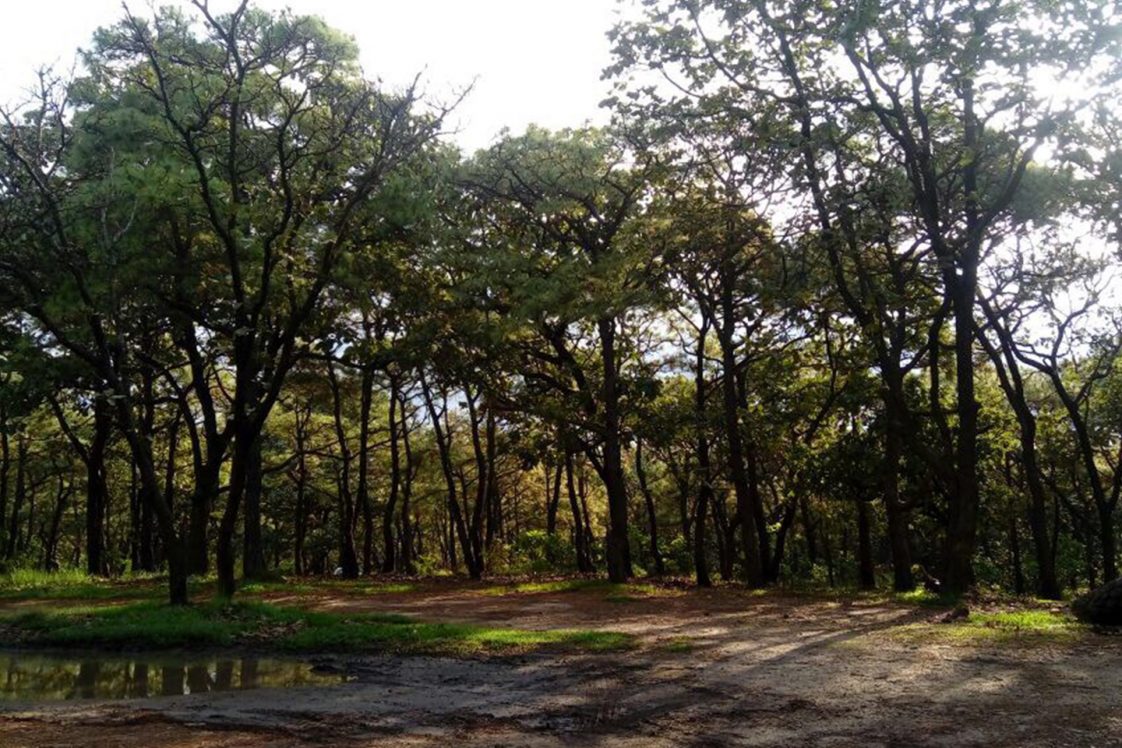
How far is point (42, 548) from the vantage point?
42.8 m

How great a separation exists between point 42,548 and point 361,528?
50.8ft

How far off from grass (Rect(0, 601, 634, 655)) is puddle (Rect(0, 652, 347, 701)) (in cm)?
54

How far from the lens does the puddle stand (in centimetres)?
766

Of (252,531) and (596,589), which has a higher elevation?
(252,531)

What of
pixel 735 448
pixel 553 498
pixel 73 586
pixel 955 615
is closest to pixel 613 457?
pixel 735 448

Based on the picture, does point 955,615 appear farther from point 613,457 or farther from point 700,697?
point 613,457

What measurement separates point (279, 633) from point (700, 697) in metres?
5.90

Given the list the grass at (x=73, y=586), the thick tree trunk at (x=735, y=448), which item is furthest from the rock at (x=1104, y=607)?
the grass at (x=73, y=586)

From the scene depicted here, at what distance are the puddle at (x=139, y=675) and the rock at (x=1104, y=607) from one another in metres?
8.35

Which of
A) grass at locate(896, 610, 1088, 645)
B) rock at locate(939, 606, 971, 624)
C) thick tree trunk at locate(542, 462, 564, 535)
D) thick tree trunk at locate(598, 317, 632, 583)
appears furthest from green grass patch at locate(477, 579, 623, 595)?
grass at locate(896, 610, 1088, 645)

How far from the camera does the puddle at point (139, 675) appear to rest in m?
7.66

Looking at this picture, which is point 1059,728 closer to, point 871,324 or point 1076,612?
point 1076,612

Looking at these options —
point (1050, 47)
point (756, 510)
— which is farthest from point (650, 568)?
point (1050, 47)

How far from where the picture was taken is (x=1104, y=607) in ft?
32.6
